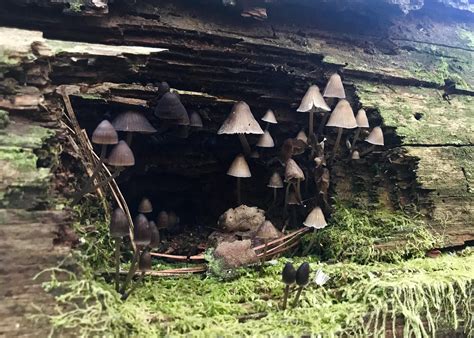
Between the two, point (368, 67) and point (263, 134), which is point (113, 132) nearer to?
point (263, 134)

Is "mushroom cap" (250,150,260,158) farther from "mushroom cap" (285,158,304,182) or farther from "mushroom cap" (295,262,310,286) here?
"mushroom cap" (295,262,310,286)

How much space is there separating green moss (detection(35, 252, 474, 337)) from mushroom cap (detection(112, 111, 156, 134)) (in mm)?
935

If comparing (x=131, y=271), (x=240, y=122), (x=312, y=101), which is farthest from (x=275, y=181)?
(x=131, y=271)

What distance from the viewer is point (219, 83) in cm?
347

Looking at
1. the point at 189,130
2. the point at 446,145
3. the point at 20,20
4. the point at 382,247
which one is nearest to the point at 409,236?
the point at 382,247

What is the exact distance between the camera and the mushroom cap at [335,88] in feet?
11.5

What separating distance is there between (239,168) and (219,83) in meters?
0.67

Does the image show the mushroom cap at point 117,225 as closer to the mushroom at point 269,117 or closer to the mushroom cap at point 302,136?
the mushroom at point 269,117

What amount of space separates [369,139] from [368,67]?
0.76 metres

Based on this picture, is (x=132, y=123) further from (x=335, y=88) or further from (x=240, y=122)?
(x=335, y=88)

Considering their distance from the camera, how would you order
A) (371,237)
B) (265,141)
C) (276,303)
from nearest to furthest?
(276,303) → (371,237) → (265,141)

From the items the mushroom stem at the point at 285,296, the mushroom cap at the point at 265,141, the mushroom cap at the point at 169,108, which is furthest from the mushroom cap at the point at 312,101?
Result: the mushroom stem at the point at 285,296

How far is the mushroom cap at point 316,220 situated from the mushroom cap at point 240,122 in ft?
2.39

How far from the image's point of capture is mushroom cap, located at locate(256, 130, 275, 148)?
358 cm
